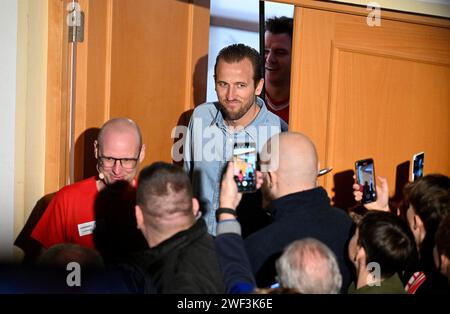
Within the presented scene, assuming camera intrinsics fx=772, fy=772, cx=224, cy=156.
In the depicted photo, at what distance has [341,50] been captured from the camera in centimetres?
456

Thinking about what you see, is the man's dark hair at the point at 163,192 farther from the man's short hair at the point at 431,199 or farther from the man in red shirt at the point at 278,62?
the man in red shirt at the point at 278,62

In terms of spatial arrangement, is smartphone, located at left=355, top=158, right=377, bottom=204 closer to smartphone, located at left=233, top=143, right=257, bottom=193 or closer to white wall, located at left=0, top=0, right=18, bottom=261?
smartphone, located at left=233, top=143, right=257, bottom=193

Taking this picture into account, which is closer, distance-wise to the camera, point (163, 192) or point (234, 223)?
point (163, 192)

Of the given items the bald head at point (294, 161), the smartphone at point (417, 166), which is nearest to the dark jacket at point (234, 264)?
the bald head at point (294, 161)

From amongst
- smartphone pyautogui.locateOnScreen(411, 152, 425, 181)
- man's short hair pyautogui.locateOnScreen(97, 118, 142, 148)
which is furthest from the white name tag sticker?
smartphone pyautogui.locateOnScreen(411, 152, 425, 181)

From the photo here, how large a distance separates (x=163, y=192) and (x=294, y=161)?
2.23ft

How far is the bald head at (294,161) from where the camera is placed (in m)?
3.35

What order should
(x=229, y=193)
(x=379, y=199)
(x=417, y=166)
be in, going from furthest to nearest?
(x=417, y=166)
(x=379, y=199)
(x=229, y=193)

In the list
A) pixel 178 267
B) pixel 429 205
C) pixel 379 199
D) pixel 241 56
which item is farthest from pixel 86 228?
pixel 429 205

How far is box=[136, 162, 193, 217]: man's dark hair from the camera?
9.67 ft

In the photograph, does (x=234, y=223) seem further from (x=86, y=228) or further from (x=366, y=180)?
(x=366, y=180)

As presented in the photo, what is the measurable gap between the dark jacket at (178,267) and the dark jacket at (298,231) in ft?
0.95

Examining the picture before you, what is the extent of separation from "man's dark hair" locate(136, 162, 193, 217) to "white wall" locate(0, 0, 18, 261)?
4.71 ft

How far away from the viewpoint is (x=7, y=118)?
13.7ft
